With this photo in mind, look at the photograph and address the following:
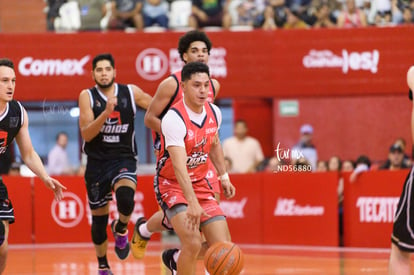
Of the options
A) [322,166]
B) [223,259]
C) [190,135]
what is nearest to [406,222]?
[223,259]

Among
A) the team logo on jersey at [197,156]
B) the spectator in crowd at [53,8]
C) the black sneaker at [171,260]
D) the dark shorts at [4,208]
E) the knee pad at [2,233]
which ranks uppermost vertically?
the spectator in crowd at [53,8]

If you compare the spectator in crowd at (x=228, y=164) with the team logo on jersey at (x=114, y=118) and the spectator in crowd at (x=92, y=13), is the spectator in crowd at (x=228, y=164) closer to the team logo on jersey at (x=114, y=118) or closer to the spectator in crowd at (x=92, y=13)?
the spectator in crowd at (x=92, y=13)

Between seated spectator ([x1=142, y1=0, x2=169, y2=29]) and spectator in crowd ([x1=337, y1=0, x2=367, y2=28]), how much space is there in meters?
3.34

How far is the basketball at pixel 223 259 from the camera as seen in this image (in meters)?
7.68

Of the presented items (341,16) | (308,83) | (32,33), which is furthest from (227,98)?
(32,33)

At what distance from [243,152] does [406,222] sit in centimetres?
988

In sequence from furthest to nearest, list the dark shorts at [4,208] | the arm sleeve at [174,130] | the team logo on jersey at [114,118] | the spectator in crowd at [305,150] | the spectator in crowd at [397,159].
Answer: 1. the spectator in crowd at [305,150]
2. the spectator in crowd at [397,159]
3. the team logo on jersey at [114,118]
4. the dark shorts at [4,208]
5. the arm sleeve at [174,130]

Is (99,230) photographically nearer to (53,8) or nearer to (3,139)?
(3,139)

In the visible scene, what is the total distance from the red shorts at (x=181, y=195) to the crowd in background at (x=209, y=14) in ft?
32.3

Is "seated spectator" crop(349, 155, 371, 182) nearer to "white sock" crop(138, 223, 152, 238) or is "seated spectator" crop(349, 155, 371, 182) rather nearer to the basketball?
"white sock" crop(138, 223, 152, 238)

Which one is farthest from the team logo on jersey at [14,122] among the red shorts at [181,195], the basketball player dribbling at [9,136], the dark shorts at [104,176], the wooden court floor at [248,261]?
the wooden court floor at [248,261]

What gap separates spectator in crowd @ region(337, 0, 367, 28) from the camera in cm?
1758

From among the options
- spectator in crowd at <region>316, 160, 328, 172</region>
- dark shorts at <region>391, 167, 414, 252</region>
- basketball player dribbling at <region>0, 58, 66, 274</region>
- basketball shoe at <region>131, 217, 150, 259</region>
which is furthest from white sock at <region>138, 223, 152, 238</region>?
spectator in crowd at <region>316, 160, 328, 172</region>

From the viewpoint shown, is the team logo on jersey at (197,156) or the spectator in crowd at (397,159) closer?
the team logo on jersey at (197,156)
